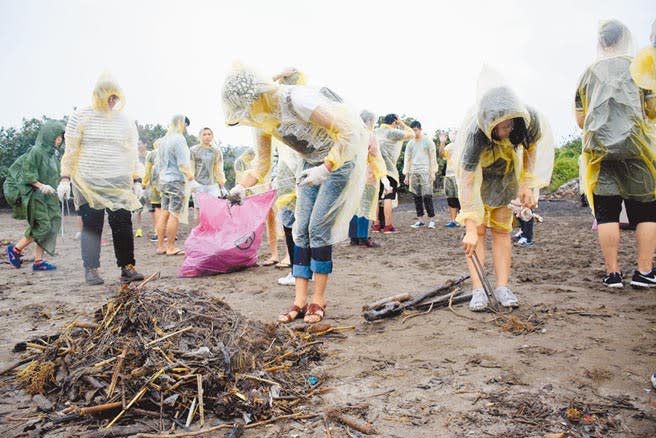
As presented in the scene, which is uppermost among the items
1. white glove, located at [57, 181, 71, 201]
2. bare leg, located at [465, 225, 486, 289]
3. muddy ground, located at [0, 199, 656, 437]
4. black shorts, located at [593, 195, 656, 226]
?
white glove, located at [57, 181, 71, 201]

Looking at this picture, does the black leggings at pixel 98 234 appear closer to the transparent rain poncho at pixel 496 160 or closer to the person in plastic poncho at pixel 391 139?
the transparent rain poncho at pixel 496 160

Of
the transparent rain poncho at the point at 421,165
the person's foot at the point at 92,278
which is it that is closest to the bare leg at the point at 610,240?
the person's foot at the point at 92,278

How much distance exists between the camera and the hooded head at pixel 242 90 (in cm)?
301

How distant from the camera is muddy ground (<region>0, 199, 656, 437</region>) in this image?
1.85 m

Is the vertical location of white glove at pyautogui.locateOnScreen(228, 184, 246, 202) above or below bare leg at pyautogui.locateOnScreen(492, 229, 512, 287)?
above

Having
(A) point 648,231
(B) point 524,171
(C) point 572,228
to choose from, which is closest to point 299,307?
(B) point 524,171

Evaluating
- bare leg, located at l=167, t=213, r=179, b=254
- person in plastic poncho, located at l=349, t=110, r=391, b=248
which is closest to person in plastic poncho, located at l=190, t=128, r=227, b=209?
bare leg, located at l=167, t=213, r=179, b=254

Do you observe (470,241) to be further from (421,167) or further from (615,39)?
(421,167)

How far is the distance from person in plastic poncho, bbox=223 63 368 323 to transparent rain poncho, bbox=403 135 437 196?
5539 mm

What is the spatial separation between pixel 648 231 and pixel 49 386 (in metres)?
3.91

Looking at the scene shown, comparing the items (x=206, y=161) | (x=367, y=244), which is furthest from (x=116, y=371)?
(x=206, y=161)

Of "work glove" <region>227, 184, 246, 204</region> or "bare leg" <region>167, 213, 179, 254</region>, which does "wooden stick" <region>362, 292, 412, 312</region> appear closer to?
"work glove" <region>227, 184, 246, 204</region>

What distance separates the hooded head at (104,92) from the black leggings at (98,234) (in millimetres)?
944

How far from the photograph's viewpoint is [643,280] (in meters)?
3.57
